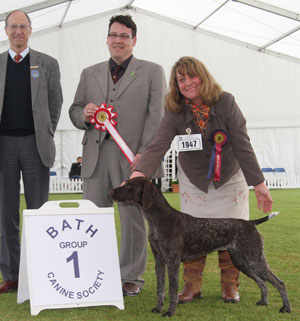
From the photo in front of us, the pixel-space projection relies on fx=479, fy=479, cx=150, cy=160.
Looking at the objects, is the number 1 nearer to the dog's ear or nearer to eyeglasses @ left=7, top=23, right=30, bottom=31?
the dog's ear

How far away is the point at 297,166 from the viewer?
18.2 m

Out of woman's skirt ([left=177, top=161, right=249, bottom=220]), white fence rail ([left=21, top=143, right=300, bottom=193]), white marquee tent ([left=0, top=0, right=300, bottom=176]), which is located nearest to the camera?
woman's skirt ([left=177, top=161, right=249, bottom=220])

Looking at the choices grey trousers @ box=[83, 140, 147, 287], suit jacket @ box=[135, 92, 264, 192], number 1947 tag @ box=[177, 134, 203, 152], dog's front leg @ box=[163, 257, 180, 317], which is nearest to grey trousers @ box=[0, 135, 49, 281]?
grey trousers @ box=[83, 140, 147, 287]

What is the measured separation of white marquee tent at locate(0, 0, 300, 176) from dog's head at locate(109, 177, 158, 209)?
13276 millimetres

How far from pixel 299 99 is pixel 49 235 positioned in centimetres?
1682

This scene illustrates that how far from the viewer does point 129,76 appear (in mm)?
3424

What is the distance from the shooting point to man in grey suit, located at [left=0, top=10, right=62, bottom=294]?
11.0ft

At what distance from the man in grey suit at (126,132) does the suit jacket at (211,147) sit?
0.21m

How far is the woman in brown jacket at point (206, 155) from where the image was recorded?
3057 millimetres

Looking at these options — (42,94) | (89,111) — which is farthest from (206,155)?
(42,94)

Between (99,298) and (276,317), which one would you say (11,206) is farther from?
(276,317)

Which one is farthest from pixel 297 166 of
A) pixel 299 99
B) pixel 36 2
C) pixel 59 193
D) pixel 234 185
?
pixel 234 185

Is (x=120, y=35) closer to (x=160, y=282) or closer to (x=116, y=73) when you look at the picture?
(x=116, y=73)

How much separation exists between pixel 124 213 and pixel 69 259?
627 millimetres
